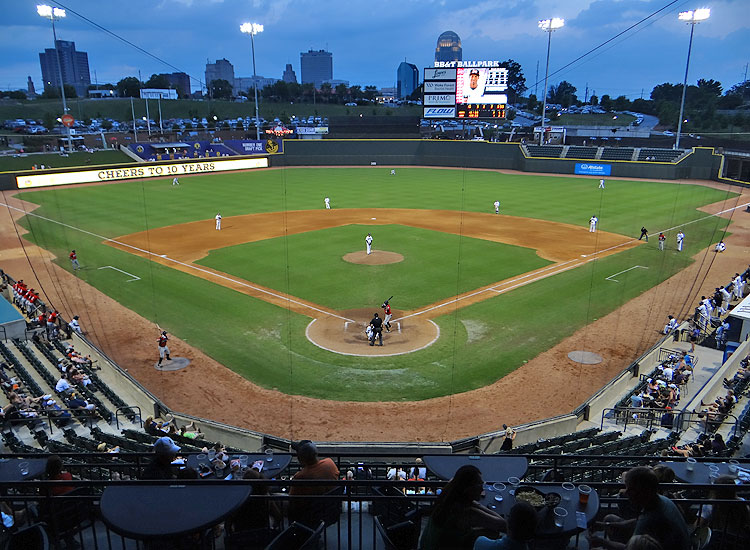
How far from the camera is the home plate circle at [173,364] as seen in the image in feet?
58.9

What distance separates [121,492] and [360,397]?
11762mm

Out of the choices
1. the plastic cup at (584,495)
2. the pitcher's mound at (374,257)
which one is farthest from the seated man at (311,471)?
the pitcher's mound at (374,257)

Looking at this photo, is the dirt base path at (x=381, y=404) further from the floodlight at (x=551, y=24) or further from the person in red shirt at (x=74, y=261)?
the floodlight at (x=551, y=24)

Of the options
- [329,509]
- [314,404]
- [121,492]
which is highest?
[121,492]

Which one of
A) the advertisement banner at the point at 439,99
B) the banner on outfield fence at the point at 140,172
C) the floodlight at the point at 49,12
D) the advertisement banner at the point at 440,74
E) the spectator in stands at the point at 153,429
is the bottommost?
the spectator in stands at the point at 153,429

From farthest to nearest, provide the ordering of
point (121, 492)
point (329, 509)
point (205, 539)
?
1. point (329, 509)
2. point (205, 539)
3. point (121, 492)

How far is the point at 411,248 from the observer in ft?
107

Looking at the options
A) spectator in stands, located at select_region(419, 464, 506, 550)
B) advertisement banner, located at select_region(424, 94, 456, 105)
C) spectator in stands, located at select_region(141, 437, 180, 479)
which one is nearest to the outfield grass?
advertisement banner, located at select_region(424, 94, 456, 105)

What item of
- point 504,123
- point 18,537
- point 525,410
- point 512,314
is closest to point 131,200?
point 512,314

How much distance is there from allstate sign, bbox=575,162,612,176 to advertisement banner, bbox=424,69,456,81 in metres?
19.6

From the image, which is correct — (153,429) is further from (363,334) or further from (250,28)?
(250,28)

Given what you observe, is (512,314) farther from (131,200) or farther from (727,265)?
(131,200)

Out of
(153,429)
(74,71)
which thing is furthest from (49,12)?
(74,71)

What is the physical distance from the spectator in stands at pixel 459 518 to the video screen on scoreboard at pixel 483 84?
70891 millimetres
